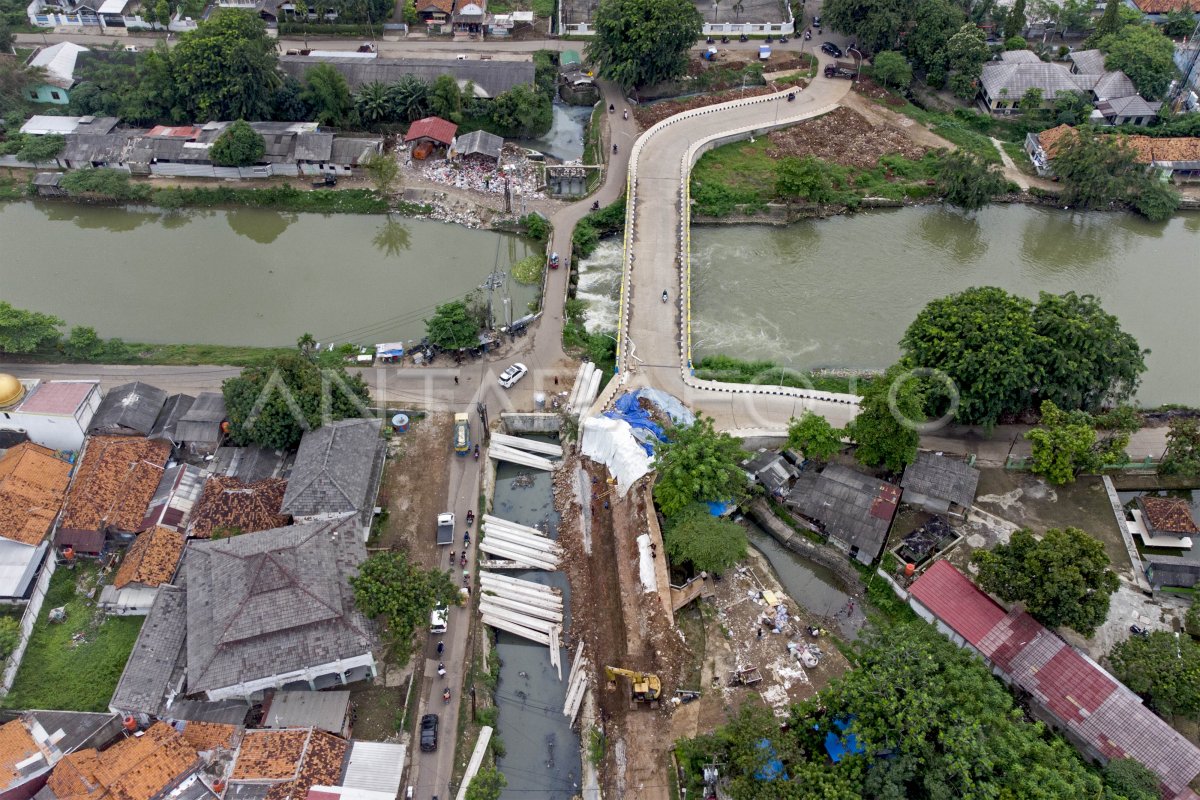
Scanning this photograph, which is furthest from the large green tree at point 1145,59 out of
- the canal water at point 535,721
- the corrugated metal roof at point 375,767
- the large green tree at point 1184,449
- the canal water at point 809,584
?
the corrugated metal roof at point 375,767

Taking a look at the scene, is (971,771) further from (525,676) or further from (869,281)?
(869,281)

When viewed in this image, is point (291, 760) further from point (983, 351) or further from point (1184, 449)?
point (1184, 449)

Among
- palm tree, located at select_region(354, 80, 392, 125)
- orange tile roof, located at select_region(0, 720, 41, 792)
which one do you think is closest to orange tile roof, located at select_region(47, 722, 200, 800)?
orange tile roof, located at select_region(0, 720, 41, 792)

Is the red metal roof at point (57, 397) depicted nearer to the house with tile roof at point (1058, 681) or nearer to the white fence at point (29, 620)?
the white fence at point (29, 620)

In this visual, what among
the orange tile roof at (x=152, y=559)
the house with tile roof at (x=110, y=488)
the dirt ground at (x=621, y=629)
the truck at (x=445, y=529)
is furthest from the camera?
the truck at (x=445, y=529)

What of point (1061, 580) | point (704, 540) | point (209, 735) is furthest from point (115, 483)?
point (1061, 580)

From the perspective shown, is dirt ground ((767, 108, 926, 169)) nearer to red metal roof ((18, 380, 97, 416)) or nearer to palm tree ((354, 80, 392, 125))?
palm tree ((354, 80, 392, 125))

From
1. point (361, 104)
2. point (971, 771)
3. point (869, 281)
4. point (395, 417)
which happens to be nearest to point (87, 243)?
point (361, 104)

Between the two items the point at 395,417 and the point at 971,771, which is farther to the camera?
the point at 395,417
